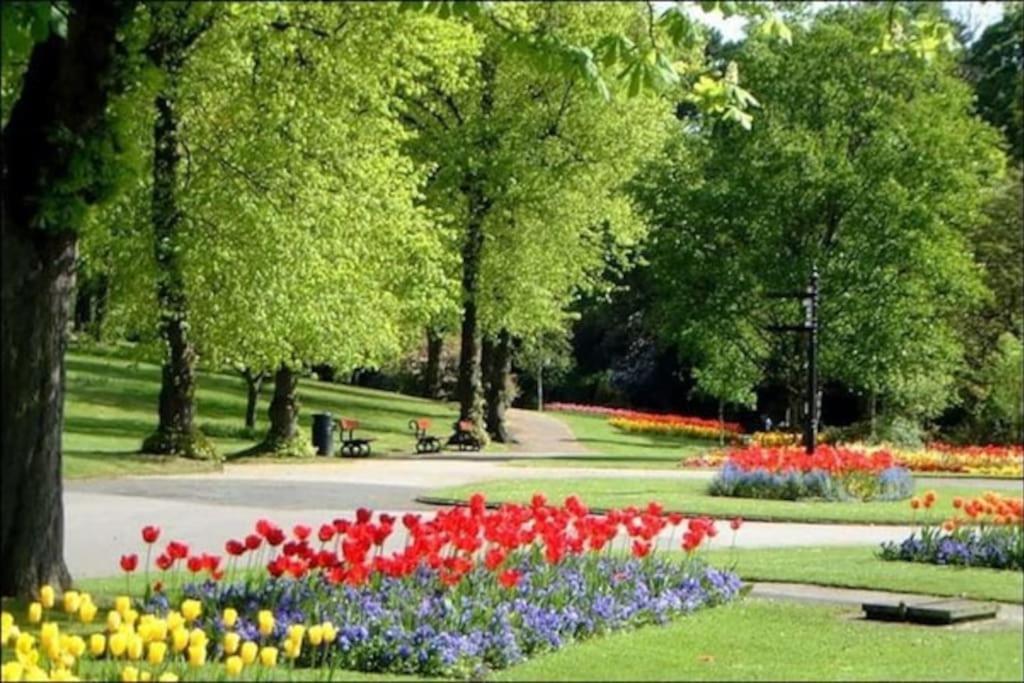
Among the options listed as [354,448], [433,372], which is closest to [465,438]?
[354,448]

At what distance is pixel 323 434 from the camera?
36.6 metres

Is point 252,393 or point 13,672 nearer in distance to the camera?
point 13,672

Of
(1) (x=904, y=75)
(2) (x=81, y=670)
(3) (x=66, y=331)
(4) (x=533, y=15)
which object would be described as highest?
(1) (x=904, y=75)

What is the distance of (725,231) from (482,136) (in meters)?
7.91

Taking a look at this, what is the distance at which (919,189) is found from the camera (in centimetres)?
4103

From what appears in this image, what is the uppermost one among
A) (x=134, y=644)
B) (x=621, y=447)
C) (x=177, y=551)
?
(x=621, y=447)

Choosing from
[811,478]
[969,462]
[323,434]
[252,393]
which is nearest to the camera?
[811,478]

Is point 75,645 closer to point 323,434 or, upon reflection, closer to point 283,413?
point 283,413

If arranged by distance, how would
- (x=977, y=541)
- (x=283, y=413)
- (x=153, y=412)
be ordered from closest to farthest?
(x=977, y=541), (x=283, y=413), (x=153, y=412)

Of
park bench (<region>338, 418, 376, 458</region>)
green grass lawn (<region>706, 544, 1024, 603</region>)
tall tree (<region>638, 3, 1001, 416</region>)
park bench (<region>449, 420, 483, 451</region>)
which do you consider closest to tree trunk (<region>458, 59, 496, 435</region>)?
park bench (<region>449, 420, 483, 451</region>)

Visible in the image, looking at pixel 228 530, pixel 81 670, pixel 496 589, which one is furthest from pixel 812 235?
pixel 81 670

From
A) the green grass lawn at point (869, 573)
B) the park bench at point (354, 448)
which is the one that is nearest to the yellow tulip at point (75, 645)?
the green grass lawn at point (869, 573)

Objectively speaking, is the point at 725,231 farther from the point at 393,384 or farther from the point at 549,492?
the point at 393,384

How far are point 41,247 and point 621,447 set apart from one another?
38307 mm
